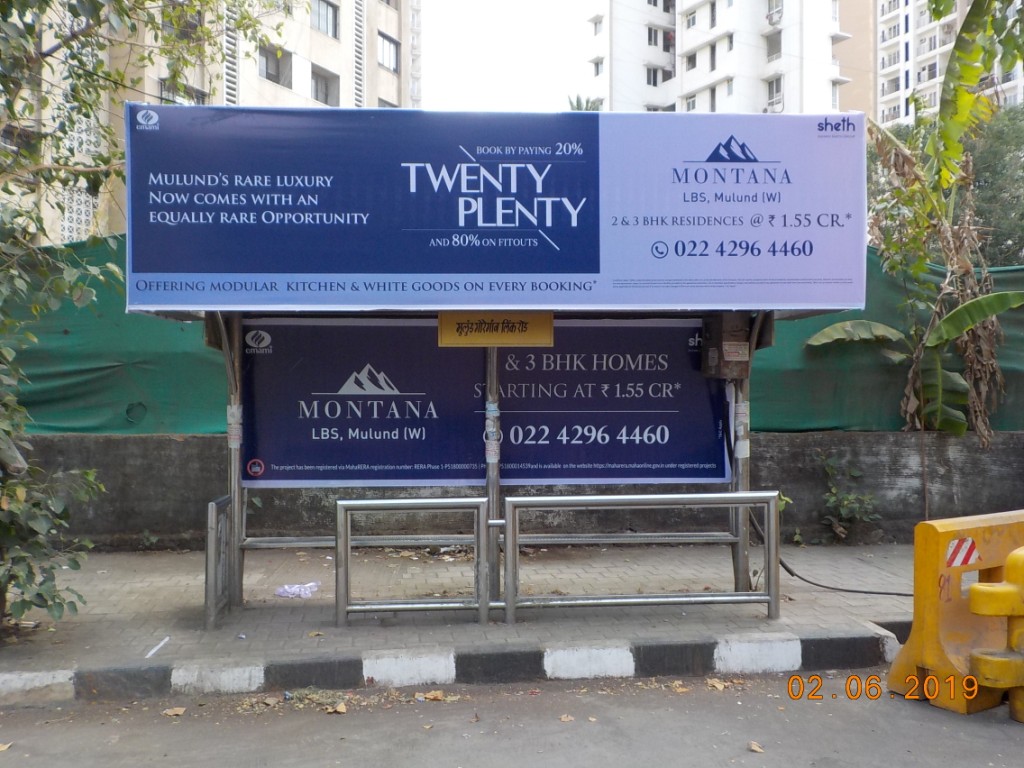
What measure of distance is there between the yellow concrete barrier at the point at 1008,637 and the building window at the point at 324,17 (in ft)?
92.0

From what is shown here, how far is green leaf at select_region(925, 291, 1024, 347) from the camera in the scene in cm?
783

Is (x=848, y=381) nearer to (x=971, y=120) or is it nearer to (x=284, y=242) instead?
(x=971, y=120)

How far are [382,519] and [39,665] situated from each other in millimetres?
3443

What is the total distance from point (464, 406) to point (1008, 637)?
3.49m

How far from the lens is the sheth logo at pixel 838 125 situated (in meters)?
5.48

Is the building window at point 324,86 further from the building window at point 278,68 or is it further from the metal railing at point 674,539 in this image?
the metal railing at point 674,539

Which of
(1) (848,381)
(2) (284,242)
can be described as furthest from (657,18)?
(2) (284,242)

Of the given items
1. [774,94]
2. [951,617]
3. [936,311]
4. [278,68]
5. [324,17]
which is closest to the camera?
[951,617]

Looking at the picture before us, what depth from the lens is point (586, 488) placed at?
832 centimetres

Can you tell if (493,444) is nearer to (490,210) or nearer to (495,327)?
(495,327)

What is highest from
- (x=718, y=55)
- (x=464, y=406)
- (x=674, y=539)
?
(x=718, y=55)

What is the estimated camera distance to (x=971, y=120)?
6820mm
